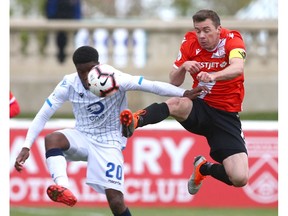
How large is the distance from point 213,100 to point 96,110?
1.33m

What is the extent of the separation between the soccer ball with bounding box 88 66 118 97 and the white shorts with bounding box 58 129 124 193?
2.43ft

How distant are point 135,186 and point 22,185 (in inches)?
74.0

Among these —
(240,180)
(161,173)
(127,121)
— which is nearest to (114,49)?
(161,173)

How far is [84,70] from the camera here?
46.2 feet

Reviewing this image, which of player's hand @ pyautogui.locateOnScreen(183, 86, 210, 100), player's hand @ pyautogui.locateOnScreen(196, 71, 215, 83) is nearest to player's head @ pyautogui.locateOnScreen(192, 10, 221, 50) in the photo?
player's hand @ pyautogui.locateOnScreen(183, 86, 210, 100)

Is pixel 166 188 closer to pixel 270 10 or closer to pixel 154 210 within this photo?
pixel 154 210

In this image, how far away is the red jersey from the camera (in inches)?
557

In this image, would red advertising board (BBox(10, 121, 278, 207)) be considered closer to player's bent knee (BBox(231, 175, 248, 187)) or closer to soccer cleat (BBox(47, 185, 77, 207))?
player's bent knee (BBox(231, 175, 248, 187))

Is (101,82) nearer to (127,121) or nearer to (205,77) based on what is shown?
(127,121)

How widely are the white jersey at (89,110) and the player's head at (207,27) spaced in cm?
61
